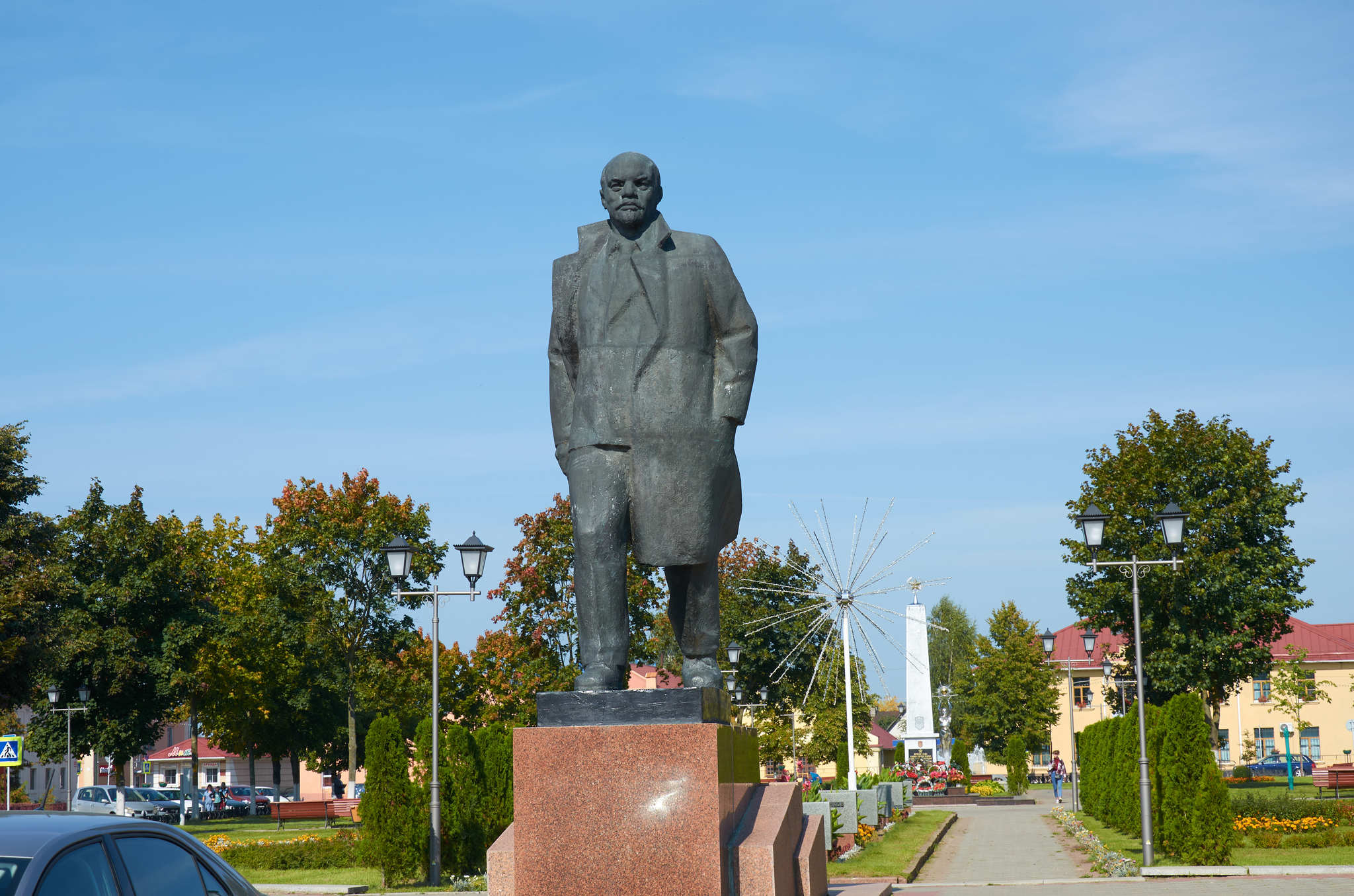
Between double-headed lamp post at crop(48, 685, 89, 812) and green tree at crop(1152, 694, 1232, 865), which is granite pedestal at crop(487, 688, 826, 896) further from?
double-headed lamp post at crop(48, 685, 89, 812)

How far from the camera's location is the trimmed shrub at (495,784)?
2098cm

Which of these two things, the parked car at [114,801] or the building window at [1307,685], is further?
the building window at [1307,685]

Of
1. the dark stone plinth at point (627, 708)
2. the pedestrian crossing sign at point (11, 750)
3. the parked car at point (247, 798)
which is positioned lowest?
the parked car at point (247, 798)

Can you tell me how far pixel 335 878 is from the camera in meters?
21.4

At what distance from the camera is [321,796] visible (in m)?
87.8

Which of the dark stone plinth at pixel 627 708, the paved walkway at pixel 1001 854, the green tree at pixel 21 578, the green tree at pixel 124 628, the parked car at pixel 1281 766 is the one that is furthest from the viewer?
the parked car at pixel 1281 766

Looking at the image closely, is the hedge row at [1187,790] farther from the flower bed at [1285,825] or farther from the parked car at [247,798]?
the parked car at [247,798]

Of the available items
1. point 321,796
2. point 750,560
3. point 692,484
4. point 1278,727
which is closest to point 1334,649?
point 1278,727

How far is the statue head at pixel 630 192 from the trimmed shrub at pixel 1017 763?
49.3 metres

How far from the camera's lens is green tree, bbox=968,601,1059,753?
232 ft

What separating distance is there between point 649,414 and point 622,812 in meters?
2.36

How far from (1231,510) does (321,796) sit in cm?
6397

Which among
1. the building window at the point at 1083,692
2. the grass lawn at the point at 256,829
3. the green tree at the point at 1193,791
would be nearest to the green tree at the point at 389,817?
the grass lawn at the point at 256,829

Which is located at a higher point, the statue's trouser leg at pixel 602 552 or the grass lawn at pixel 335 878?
the statue's trouser leg at pixel 602 552
